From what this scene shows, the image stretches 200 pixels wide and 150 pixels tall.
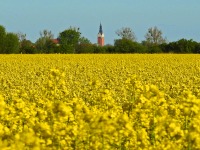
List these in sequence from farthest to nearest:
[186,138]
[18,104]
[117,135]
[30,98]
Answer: [30,98], [18,104], [117,135], [186,138]

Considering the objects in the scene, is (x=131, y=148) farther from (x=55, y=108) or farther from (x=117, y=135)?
(x=55, y=108)

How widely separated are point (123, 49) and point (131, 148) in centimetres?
5310

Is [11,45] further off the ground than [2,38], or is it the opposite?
[2,38]

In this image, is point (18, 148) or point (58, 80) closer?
point (18, 148)

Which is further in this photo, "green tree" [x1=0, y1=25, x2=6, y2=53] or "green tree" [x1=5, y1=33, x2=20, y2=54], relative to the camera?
"green tree" [x1=0, y1=25, x2=6, y2=53]

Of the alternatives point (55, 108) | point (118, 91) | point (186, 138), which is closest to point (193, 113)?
point (186, 138)

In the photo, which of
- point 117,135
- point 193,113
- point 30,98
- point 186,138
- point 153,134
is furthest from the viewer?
point 30,98

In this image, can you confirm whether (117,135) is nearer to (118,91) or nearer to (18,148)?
(18,148)

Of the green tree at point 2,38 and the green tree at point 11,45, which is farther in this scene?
the green tree at point 2,38

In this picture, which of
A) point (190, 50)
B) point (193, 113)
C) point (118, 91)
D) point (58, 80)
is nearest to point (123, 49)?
point (190, 50)

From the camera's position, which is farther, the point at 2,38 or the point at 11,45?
the point at 2,38

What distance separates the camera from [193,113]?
6785 mm

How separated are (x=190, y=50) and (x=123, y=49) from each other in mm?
6370

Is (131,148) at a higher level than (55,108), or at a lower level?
lower
